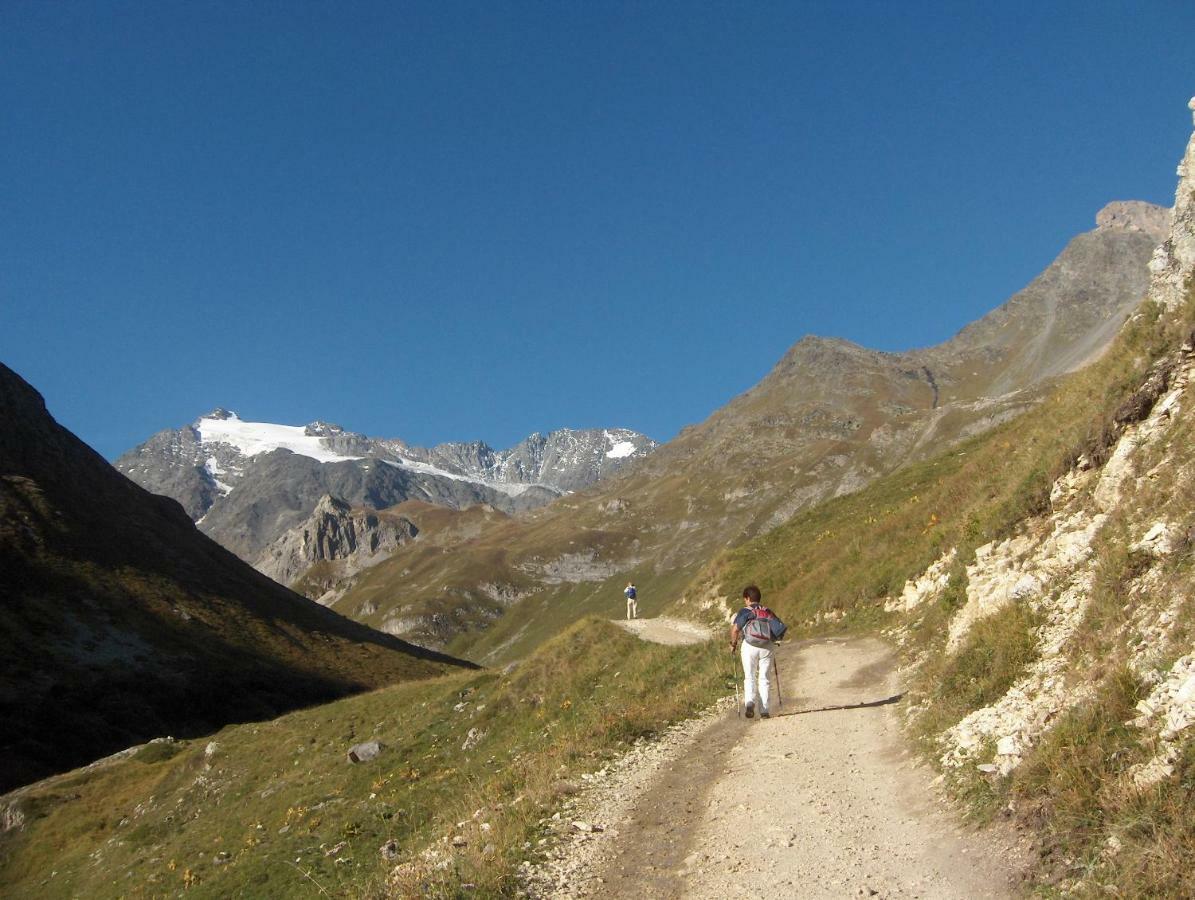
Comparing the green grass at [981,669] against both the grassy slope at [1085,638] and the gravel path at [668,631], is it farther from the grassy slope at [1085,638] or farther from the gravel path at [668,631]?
the gravel path at [668,631]

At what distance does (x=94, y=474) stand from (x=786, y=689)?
443ft

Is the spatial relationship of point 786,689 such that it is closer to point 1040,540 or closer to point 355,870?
point 1040,540

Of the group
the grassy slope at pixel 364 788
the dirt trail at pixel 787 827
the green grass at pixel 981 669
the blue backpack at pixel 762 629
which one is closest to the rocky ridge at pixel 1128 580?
the green grass at pixel 981 669

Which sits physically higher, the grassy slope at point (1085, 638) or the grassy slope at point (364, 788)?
the grassy slope at point (1085, 638)

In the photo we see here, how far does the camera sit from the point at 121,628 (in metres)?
90.4

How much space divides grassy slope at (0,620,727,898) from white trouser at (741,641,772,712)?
2241 millimetres

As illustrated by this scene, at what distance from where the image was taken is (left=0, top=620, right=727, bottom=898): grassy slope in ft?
51.4

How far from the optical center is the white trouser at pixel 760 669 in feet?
56.5

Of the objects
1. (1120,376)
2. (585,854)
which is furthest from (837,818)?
(1120,376)

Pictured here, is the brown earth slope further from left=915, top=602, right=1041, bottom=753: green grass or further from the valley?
left=915, top=602, right=1041, bottom=753: green grass

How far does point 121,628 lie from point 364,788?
78056 millimetres

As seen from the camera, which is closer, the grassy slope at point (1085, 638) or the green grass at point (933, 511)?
the grassy slope at point (1085, 638)

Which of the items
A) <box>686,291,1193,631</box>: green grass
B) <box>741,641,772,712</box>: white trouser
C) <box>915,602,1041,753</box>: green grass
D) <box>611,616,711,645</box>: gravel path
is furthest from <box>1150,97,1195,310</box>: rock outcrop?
<box>611,616,711,645</box>: gravel path

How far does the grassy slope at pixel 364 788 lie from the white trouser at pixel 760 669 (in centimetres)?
224
